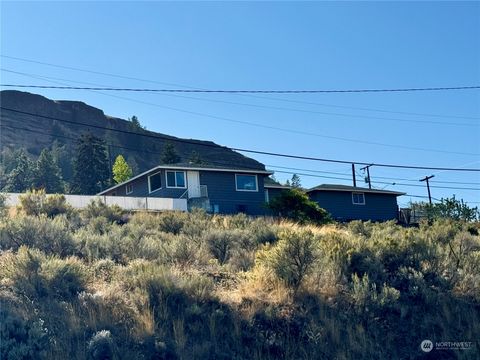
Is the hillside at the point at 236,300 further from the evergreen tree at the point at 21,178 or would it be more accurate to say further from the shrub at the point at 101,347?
the evergreen tree at the point at 21,178

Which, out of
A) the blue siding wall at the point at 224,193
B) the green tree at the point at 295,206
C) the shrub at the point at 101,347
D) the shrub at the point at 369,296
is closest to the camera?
the shrub at the point at 101,347

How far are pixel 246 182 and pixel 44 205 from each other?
2424cm

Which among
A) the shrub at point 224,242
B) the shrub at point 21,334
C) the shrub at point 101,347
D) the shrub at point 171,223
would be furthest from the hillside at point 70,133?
the shrub at point 101,347

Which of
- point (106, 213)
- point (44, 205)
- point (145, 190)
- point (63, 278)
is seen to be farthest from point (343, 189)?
point (63, 278)

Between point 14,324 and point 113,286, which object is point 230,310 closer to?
point 113,286

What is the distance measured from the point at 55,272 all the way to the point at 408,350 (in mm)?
5664

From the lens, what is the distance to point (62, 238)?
1305cm

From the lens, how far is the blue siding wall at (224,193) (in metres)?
42.0

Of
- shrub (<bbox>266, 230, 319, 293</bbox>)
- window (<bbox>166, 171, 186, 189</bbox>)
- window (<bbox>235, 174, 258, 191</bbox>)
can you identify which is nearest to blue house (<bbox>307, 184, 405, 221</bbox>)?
window (<bbox>235, 174, 258, 191</bbox>)

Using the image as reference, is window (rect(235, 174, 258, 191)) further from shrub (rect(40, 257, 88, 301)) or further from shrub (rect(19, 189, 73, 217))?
shrub (rect(40, 257, 88, 301))

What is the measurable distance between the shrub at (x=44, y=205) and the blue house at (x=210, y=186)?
1766 centimetres

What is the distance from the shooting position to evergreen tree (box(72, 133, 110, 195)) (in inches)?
2571

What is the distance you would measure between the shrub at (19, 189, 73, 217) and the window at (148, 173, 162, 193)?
65.3 feet

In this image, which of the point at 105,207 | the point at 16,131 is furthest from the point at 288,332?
the point at 16,131
